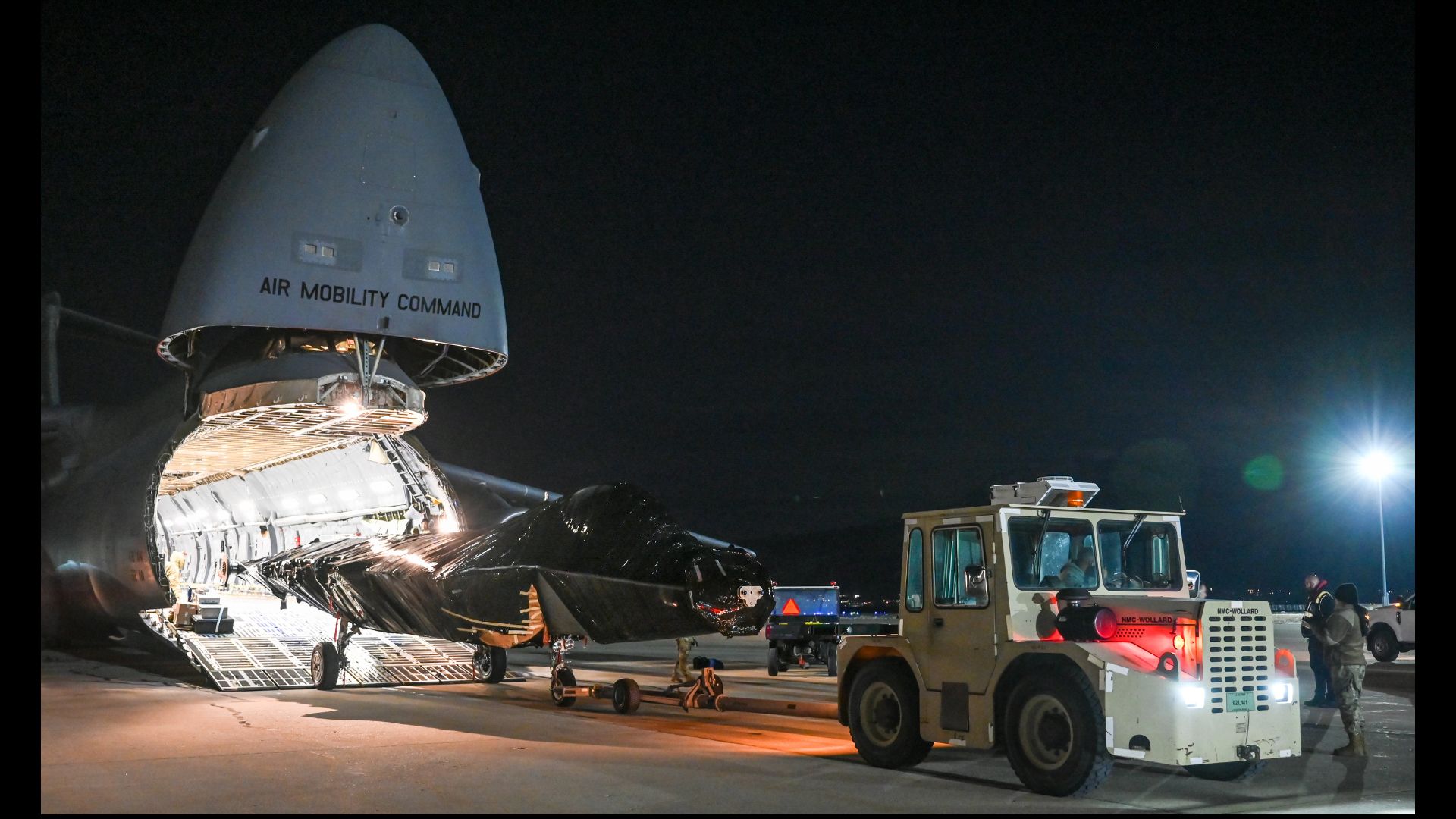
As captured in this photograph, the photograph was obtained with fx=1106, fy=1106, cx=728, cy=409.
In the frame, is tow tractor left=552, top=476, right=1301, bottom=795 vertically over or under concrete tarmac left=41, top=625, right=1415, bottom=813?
over

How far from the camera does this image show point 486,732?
1332 centimetres

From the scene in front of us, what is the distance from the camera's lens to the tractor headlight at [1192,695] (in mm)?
8500

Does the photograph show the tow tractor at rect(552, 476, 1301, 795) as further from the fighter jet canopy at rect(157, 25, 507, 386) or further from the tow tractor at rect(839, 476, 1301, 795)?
the fighter jet canopy at rect(157, 25, 507, 386)

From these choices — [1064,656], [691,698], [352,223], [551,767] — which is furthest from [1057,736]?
[352,223]

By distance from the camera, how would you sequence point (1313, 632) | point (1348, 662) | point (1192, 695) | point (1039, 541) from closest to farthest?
point (1192, 695) < point (1039, 541) < point (1348, 662) < point (1313, 632)

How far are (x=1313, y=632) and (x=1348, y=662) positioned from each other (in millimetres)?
3323

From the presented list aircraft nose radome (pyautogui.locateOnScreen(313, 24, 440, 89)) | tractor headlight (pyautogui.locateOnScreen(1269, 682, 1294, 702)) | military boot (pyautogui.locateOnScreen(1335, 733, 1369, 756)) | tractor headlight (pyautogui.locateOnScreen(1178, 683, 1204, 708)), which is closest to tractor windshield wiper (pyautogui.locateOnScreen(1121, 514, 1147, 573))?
tractor headlight (pyautogui.locateOnScreen(1269, 682, 1294, 702))

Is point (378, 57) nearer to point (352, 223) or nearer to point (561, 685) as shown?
point (352, 223)

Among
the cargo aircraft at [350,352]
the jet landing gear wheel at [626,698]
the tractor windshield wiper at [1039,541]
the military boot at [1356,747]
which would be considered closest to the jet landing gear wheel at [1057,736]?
the tractor windshield wiper at [1039,541]

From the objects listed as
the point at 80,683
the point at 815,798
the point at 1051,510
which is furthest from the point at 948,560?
the point at 80,683

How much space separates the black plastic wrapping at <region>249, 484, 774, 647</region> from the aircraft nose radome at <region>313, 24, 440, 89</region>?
929 centimetres

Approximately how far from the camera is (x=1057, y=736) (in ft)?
29.2

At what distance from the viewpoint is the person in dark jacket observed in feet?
47.7

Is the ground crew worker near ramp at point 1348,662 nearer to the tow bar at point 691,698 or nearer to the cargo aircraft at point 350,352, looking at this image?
the tow bar at point 691,698
